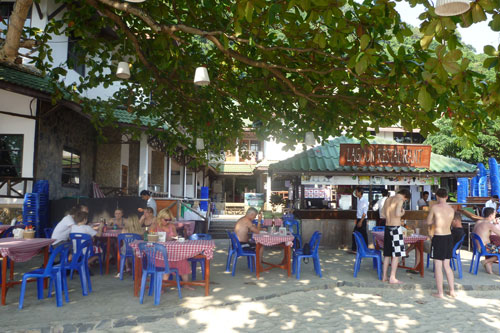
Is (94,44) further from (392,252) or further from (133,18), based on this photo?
(392,252)

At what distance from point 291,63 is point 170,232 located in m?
3.55

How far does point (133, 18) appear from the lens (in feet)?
22.9

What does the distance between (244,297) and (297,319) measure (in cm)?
111

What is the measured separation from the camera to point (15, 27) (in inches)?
188

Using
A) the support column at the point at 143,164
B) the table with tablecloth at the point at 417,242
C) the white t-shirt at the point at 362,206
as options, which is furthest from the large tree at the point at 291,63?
the support column at the point at 143,164

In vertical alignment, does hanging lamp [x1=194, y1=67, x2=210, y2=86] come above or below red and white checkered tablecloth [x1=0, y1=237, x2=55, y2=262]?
above

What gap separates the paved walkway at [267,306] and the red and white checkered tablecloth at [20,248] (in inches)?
25.2

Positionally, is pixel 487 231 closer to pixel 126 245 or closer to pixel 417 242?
pixel 417 242

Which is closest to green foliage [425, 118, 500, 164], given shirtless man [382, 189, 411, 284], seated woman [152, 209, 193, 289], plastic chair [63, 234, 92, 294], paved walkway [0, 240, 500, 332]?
paved walkway [0, 240, 500, 332]

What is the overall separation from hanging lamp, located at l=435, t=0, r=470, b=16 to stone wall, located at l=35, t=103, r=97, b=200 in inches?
399

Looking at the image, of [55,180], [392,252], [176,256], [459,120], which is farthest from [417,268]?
[55,180]

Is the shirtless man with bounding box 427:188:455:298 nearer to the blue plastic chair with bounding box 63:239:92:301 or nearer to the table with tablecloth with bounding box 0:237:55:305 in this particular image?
the blue plastic chair with bounding box 63:239:92:301

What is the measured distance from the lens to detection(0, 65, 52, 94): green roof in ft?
28.7

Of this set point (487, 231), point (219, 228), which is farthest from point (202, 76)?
point (219, 228)
